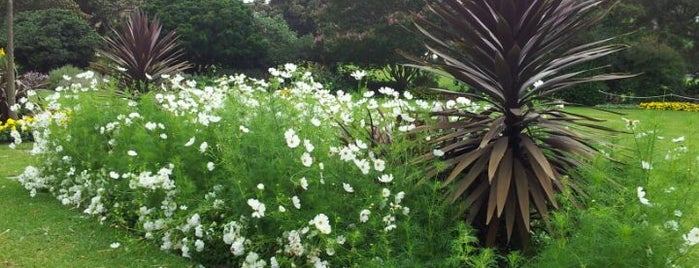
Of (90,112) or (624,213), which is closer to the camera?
(624,213)

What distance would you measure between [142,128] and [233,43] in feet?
65.6

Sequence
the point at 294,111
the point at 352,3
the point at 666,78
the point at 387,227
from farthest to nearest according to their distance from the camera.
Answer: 1. the point at 352,3
2. the point at 666,78
3. the point at 294,111
4. the point at 387,227

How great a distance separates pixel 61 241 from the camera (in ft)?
14.0

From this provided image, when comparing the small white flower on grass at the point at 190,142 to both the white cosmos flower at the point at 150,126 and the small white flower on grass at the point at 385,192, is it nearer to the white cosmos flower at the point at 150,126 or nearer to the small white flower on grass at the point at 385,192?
the white cosmos flower at the point at 150,126

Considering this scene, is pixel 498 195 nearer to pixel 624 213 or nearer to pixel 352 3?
pixel 624 213

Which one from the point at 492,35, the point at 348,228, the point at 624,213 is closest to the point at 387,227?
the point at 348,228

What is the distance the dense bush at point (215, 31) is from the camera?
23703 millimetres

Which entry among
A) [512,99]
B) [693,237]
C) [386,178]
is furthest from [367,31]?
[693,237]

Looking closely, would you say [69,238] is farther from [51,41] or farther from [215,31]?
[51,41]

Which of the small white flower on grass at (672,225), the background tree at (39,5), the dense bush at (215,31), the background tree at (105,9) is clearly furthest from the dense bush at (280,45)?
the small white flower on grass at (672,225)

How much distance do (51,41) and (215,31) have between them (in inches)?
253

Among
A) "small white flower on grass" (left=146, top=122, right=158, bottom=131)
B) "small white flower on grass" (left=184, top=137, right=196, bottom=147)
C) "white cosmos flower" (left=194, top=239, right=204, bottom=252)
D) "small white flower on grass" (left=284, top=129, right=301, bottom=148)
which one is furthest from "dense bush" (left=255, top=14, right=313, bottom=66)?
"small white flower on grass" (left=284, top=129, right=301, bottom=148)

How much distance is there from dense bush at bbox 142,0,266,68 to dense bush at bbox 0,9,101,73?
2877 millimetres

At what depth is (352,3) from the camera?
23953mm
